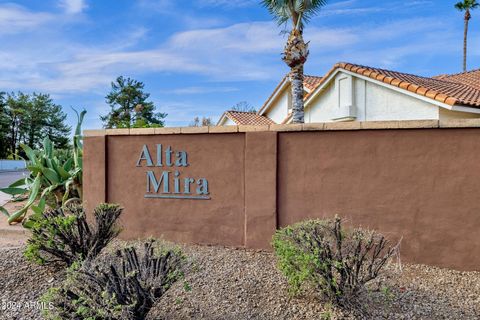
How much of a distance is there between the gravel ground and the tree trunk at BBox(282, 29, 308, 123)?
8.34m

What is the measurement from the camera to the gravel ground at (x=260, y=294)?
431cm

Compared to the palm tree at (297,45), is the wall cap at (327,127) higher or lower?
lower

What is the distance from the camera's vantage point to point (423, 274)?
5707 mm

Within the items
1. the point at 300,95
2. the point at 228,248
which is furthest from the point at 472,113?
the point at 228,248

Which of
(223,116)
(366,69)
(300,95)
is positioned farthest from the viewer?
(223,116)

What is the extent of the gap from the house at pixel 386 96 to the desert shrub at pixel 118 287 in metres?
11.5

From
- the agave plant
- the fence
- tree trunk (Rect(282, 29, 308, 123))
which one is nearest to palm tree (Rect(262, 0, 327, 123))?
tree trunk (Rect(282, 29, 308, 123))

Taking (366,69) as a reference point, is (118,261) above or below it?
below

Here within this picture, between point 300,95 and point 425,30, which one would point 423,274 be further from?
point 425,30

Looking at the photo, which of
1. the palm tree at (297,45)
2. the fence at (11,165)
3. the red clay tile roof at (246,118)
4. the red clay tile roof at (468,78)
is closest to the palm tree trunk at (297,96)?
the palm tree at (297,45)

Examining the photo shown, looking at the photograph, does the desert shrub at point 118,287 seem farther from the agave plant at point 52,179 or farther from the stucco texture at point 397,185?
the agave plant at point 52,179

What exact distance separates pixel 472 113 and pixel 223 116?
677 inches

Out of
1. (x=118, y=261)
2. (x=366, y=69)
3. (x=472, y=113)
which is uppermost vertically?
(x=366, y=69)

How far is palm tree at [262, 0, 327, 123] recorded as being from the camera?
1364 centimetres
